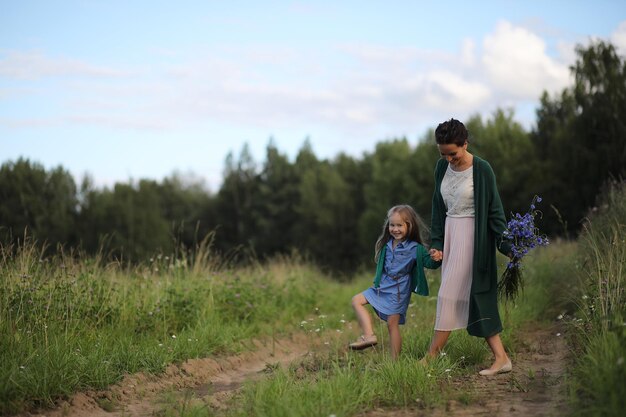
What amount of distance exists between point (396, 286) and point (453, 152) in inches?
54.5

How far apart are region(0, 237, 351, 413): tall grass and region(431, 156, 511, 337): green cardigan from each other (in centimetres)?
307

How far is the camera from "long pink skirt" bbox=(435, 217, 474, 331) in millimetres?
5371

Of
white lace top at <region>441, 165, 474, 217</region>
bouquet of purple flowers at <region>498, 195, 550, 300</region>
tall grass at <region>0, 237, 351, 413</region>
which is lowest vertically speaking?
tall grass at <region>0, 237, 351, 413</region>

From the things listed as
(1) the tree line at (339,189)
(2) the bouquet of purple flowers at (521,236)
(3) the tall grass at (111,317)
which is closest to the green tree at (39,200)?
(1) the tree line at (339,189)

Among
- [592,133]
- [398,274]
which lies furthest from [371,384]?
[592,133]

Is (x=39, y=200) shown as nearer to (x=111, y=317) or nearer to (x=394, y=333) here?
(x=111, y=317)

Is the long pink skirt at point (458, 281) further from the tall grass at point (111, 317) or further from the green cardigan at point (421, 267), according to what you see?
the tall grass at point (111, 317)

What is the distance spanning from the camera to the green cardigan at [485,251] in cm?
527

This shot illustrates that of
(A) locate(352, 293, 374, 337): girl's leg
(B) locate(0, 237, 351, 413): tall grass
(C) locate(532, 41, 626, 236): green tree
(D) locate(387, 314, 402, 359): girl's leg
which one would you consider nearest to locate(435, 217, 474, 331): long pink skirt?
(D) locate(387, 314, 402, 359): girl's leg

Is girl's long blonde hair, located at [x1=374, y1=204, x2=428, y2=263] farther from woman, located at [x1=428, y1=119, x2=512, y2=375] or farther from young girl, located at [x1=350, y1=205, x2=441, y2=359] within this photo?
woman, located at [x1=428, y1=119, x2=512, y2=375]

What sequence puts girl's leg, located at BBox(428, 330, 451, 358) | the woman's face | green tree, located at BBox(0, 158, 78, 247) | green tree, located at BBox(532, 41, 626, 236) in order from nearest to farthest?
the woman's face
girl's leg, located at BBox(428, 330, 451, 358)
green tree, located at BBox(532, 41, 626, 236)
green tree, located at BBox(0, 158, 78, 247)

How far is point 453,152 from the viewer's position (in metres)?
5.34

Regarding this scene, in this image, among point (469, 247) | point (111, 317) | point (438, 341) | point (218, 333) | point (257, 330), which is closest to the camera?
point (469, 247)

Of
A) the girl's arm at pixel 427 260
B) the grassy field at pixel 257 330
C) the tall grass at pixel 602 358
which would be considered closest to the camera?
the tall grass at pixel 602 358
